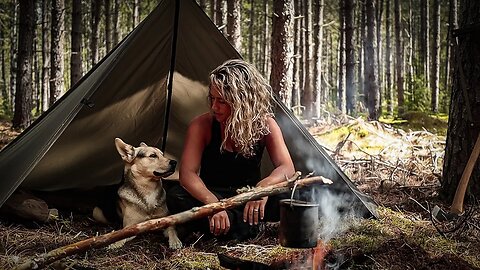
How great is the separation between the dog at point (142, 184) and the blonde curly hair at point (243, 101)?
0.61 meters

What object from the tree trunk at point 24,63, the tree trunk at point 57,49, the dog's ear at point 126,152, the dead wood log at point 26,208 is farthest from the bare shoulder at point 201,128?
the tree trunk at point 57,49

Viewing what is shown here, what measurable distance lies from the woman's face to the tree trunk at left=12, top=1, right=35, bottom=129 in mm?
8317

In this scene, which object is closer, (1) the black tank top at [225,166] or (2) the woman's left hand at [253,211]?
(2) the woman's left hand at [253,211]

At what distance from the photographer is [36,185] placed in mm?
4848

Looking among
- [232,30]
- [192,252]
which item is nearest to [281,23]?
[232,30]

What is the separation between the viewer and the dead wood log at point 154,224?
2489 millimetres

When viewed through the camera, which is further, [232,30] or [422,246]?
[232,30]

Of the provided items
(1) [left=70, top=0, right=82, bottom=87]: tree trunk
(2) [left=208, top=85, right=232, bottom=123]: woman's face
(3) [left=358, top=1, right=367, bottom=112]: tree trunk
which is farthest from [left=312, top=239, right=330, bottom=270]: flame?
(3) [left=358, top=1, right=367, bottom=112]: tree trunk

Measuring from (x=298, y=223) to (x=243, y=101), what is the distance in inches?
41.3

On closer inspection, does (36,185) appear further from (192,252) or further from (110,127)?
(192,252)

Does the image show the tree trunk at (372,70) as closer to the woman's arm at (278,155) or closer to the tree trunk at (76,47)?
the tree trunk at (76,47)

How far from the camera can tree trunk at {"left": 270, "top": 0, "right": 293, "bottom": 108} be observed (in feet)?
24.5

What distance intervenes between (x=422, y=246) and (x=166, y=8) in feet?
9.81

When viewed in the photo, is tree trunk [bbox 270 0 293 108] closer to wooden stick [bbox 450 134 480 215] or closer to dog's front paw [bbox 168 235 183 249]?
wooden stick [bbox 450 134 480 215]
